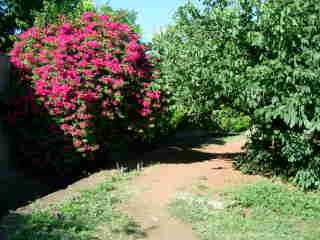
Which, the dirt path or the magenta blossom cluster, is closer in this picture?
the dirt path

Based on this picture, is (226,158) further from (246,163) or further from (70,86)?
(70,86)

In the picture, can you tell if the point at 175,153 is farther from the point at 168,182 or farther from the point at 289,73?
the point at 289,73

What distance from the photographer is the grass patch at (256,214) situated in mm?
6367

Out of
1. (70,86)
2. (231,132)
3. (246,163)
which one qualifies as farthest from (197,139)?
(70,86)

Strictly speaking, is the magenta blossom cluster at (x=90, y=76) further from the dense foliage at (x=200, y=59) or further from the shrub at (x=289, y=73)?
the shrub at (x=289, y=73)

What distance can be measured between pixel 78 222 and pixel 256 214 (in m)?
2.74

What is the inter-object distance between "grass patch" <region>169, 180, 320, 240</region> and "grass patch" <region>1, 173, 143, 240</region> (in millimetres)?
985

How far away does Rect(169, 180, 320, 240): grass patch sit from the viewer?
637 cm

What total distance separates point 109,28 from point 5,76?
2637 mm

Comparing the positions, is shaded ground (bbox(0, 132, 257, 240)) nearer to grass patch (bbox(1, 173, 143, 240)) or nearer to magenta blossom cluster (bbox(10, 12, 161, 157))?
grass patch (bbox(1, 173, 143, 240))

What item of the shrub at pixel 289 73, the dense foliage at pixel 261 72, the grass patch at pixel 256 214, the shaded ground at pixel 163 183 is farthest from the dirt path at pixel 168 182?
the shrub at pixel 289 73

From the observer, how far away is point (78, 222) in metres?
6.53

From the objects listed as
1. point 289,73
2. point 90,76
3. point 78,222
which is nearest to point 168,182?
point 90,76

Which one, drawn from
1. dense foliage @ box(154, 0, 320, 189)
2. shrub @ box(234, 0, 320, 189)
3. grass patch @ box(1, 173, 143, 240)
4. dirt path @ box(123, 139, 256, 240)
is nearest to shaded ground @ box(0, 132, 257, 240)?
dirt path @ box(123, 139, 256, 240)
